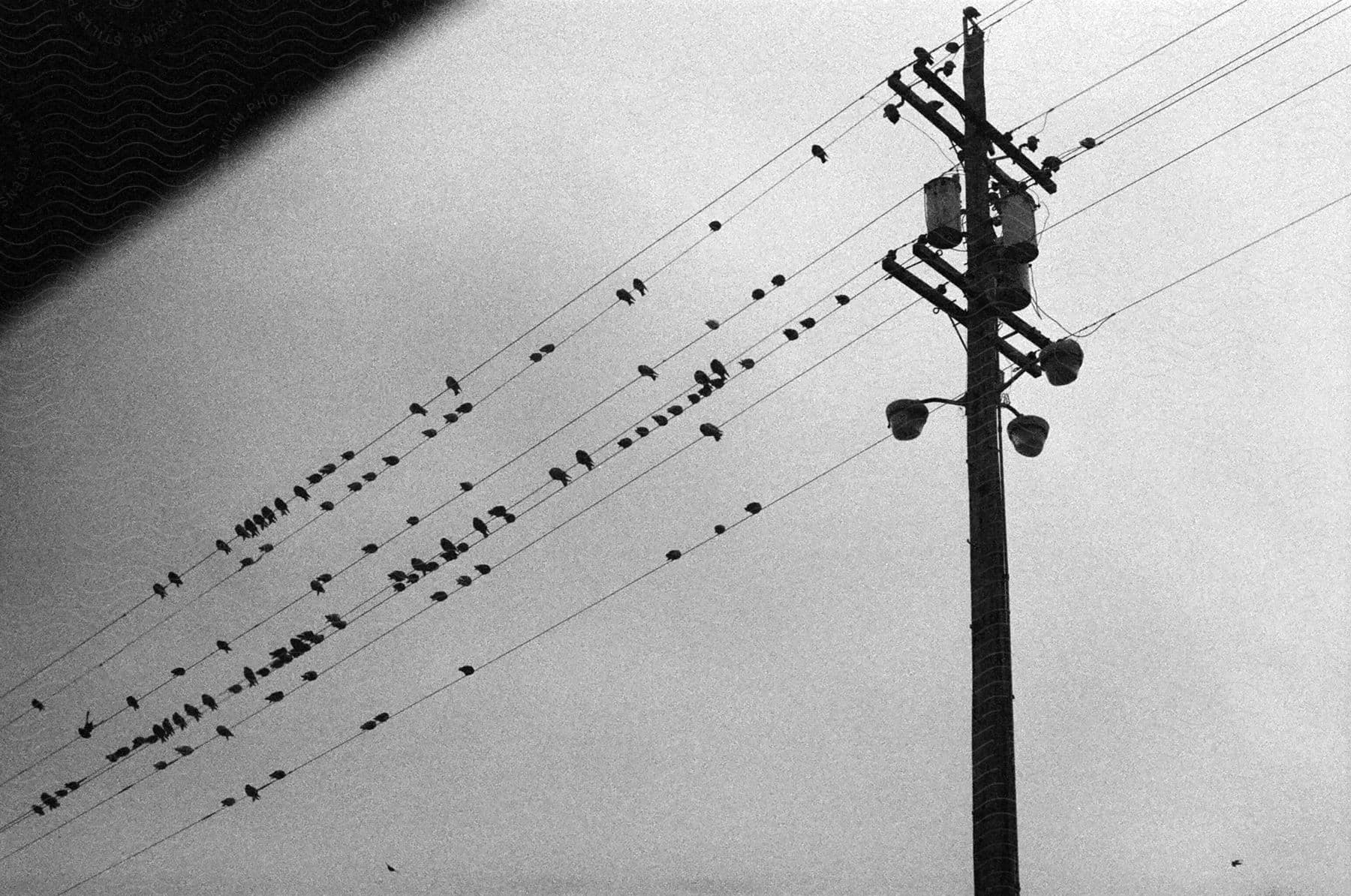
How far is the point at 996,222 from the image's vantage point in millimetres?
12758

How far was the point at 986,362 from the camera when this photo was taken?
39.3 feet

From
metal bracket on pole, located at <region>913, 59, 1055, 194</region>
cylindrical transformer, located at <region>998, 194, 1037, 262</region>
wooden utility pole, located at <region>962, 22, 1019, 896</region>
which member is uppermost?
metal bracket on pole, located at <region>913, 59, 1055, 194</region>

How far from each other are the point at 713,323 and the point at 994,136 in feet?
15.0

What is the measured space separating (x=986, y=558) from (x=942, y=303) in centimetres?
231

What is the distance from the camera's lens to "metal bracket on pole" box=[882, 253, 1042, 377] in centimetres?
1225

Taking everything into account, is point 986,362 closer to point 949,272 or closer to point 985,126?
point 949,272

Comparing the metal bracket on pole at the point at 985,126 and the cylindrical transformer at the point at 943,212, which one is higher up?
the metal bracket on pole at the point at 985,126

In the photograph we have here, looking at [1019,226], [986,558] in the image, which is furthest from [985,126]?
[986,558]

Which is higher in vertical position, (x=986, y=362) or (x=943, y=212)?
(x=943, y=212)

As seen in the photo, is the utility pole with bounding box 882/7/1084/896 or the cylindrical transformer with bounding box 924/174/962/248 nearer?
the utility pole with bounding box 882/7/1084/896

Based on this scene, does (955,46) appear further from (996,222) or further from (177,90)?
(177,90)

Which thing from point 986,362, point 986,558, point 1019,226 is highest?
point 1019,226

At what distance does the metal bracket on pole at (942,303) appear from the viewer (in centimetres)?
1225

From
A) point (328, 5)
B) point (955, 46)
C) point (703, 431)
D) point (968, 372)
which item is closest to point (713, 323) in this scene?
point (703, 431)
